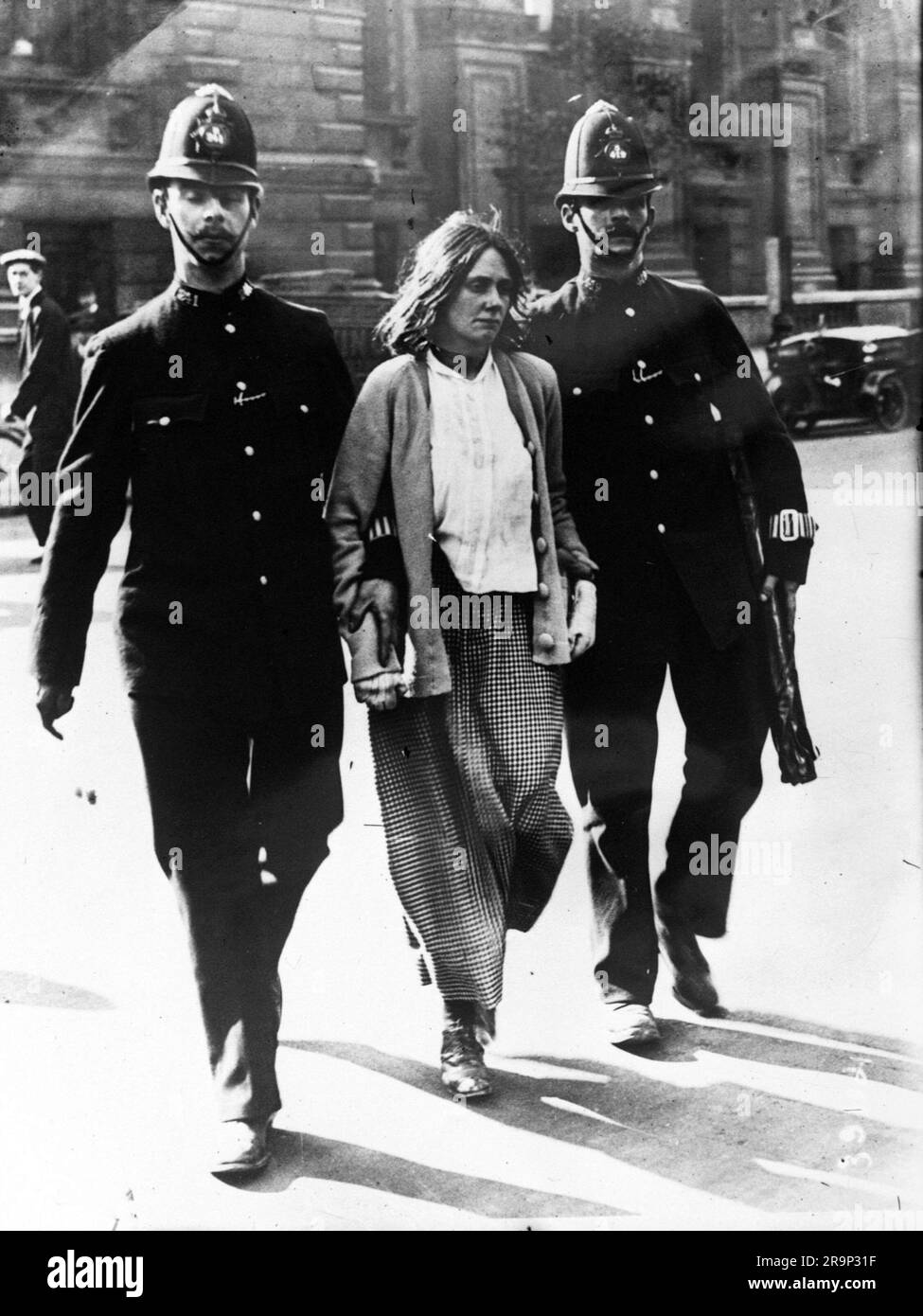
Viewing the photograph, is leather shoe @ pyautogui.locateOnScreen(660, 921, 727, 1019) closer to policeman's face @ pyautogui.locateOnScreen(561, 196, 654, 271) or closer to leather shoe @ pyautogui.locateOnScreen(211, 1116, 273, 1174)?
leather shoe @ pyautogui.locateOnScreen(211, 1116, 273, 1174)

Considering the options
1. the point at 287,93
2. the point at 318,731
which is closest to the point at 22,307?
the point at 287,93

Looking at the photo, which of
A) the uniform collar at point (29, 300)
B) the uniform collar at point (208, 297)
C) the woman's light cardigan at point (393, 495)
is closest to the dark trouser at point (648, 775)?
the woman's light cardigan at point (393, 495)

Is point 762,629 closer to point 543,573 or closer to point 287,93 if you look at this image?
point 543,573

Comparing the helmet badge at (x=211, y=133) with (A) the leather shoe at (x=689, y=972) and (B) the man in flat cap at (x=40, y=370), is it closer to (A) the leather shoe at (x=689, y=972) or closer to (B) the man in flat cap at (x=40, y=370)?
(B) the man in flat cap at (x=40, y=370)

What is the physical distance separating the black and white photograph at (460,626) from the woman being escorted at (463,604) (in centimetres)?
1

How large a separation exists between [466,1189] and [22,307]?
225 cm

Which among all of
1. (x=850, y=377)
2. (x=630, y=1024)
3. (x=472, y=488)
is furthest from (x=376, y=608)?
(x=850, y=377)

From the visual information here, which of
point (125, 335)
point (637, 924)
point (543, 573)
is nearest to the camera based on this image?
point (125, 335)

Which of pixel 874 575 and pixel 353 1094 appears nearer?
pixel 353 1094

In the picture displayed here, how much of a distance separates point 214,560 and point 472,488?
24.2 inches

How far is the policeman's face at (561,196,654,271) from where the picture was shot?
167 inches

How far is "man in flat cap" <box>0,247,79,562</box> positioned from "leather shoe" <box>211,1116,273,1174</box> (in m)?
1.35

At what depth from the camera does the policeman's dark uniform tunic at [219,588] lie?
3.90 metres
